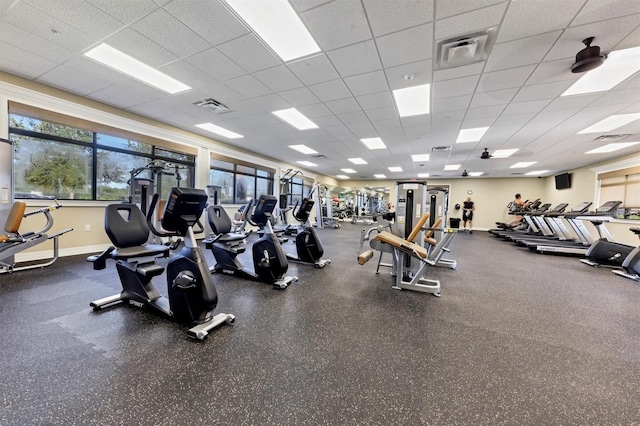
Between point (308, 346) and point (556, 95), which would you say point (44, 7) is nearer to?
point (308, 346)

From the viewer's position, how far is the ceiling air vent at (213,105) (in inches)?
168

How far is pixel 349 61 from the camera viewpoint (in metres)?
2.93

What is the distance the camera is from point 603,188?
25.7 ft

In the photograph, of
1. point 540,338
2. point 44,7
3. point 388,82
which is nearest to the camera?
point 540,338

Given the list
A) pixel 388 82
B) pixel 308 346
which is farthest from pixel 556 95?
pixel 308 346

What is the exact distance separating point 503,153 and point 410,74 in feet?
19.8

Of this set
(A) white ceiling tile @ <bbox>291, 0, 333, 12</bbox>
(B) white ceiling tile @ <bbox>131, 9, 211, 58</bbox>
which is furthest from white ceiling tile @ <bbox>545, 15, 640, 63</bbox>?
(B) white ceiling tile @ <bbox>131, 9, 211, 58</bbox>

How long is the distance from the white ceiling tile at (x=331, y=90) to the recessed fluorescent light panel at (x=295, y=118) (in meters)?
0.83

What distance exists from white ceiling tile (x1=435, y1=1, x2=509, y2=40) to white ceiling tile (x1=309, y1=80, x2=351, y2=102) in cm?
142

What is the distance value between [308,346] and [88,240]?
5.20m

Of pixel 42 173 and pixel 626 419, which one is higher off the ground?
pixel 42 173

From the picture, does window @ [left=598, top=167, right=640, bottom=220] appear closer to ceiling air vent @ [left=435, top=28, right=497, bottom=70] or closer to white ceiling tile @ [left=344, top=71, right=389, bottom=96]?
ceiling air vent @ [left=435, top=28, right=497, bottom=70]

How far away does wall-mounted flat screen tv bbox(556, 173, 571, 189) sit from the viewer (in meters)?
9.32

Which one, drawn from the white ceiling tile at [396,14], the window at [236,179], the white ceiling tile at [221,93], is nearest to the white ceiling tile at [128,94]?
the white ceiling tile at [221,93]
